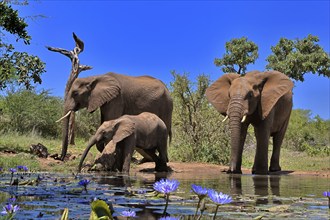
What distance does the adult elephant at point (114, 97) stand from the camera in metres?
13.7

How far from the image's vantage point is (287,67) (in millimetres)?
36375

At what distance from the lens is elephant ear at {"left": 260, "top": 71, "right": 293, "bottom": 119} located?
12211mm

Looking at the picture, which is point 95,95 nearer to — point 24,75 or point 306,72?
point 24,75

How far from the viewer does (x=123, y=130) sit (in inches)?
424

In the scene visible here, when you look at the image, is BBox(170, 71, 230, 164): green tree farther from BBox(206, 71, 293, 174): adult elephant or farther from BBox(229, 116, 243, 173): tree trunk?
BBox(229, 116, 243, 173): tree trunk

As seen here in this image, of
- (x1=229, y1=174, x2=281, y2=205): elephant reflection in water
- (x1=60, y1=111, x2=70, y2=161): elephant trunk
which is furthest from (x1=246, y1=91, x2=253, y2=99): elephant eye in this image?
(x1=60, y1=111, x2=70, y2=161): elephant trunk

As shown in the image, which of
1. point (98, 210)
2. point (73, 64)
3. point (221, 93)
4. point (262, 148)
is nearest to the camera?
point (98, 210)

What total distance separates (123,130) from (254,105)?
3.39 metres

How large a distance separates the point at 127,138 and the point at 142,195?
5.98 metres

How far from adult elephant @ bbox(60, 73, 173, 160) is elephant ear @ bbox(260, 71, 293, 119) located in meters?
3.74

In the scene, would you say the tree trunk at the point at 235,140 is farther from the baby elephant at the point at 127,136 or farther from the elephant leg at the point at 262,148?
the baby elephant at the point at 127,136

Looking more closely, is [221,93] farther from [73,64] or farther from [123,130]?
[73,64]

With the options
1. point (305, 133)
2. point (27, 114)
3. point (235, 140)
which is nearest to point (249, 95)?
point (235, 140)

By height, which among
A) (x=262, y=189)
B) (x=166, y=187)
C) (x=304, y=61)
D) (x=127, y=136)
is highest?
(x=304, y=61)
